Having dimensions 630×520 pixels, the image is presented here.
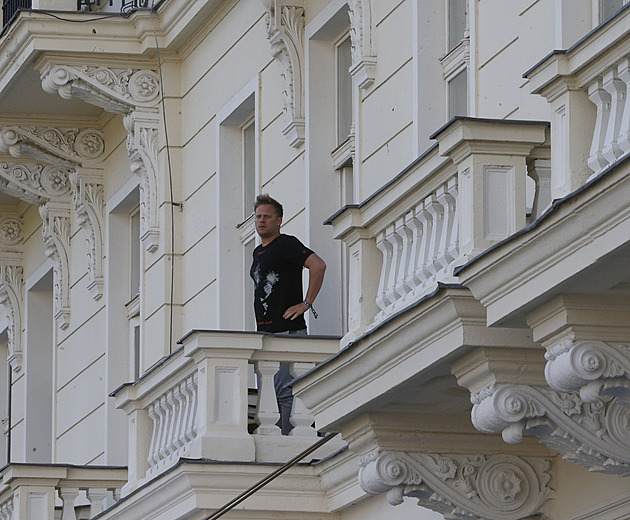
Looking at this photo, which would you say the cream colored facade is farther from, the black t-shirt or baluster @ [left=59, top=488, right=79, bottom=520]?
the black t-shirt

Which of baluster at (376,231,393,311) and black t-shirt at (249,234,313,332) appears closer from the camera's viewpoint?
baluster at (376,231,393,311)

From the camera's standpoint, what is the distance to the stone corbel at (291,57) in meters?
14.8

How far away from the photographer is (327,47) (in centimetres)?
1490

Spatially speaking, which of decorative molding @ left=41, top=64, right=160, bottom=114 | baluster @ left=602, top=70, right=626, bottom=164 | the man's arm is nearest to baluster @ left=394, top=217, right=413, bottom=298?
baluster @ left=602, top=70, right=626, bottom=164

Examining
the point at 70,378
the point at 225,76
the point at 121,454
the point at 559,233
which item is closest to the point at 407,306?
the point at 559,233

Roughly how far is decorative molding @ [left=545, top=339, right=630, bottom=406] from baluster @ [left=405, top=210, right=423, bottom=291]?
169cm

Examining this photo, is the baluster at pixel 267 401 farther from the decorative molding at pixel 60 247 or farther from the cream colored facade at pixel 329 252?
the decorative molding at pixel 60 247

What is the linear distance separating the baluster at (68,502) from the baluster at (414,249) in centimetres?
692

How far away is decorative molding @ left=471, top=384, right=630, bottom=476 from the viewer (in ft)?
28.9

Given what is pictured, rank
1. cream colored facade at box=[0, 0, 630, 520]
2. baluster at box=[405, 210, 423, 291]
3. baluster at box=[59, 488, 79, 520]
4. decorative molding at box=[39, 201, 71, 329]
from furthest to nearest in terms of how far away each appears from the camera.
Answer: decorative molding at box=[39, 201, 71, 329], baluster at box=[59, 488, 79, 520], baluster at box=[405, 210, 423, 291], cream colored facade at box=[0, 0, 630, 520]

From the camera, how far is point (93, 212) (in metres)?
19.7

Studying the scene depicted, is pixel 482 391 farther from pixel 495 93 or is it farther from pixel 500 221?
pixel 495 93

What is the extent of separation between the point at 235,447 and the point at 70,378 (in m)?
8.66

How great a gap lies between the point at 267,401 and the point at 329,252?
2.14 m
